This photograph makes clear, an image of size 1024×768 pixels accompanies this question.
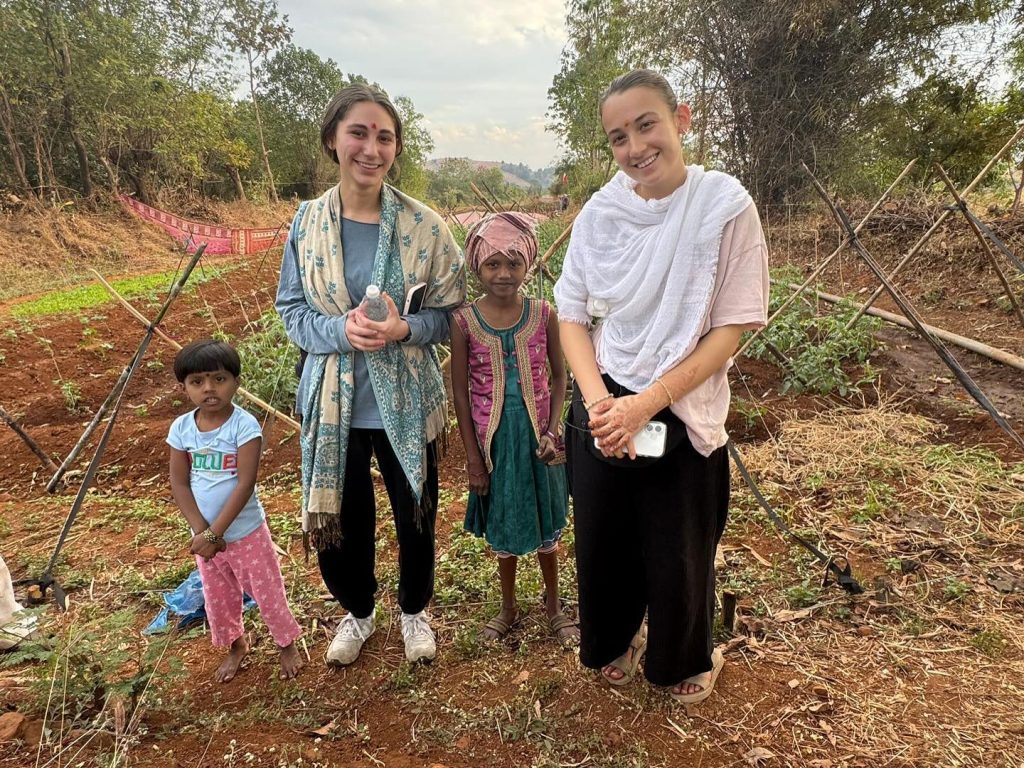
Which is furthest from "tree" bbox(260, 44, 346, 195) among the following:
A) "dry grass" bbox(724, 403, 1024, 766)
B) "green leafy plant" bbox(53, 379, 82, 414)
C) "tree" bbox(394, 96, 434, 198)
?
"dry grass" bbox(724, 403, 1024, 766)

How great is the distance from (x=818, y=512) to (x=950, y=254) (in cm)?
613

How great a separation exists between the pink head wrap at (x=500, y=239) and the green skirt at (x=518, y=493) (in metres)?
0.50

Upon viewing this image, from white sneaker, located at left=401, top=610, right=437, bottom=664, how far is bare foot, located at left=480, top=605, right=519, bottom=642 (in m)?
0.20

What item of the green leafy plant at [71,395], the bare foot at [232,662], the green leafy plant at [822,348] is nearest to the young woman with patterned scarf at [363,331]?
the bare foot at [232,662]

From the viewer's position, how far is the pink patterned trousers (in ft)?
6.26

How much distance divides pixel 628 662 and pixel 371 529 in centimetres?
99

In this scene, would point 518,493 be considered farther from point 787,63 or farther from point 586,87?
point 586,87

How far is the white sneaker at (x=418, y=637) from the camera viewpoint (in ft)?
6.69

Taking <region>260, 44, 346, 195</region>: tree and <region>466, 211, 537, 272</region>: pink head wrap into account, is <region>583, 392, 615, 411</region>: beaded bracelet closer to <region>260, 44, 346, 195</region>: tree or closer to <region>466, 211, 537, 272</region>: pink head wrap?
<region>466, 211, 537, 272</region>: pink head wrap

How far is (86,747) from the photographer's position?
1.52 m

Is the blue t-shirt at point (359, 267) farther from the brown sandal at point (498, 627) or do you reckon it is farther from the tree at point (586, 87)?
the tree at point (586, 87)

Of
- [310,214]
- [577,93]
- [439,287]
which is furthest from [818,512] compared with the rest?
[577,93]

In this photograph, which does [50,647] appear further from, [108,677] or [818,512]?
[818,512]

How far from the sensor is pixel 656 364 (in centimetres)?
144
